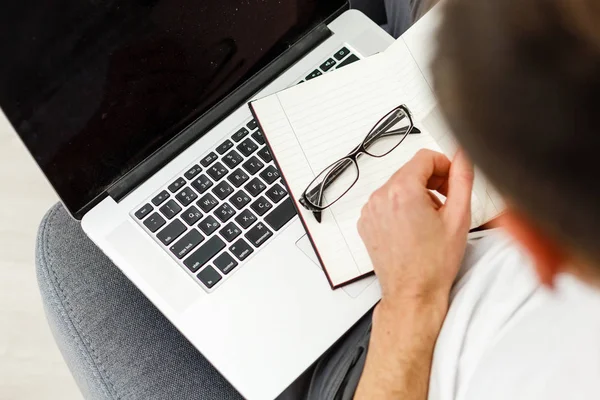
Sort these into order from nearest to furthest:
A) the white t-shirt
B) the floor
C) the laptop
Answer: the white t-shirt → the laptop → the floor

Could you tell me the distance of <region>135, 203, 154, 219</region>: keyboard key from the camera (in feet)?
1.96

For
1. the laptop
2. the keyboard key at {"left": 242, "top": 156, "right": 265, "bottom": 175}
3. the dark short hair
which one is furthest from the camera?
the keyboard key at {"left": 242, "top": 156, "right": 265, "bottom": 175}

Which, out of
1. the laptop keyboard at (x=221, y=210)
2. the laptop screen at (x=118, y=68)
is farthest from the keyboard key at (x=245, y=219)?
the laptop screen at (x=118, y=68)

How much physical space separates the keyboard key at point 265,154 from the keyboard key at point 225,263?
11cm

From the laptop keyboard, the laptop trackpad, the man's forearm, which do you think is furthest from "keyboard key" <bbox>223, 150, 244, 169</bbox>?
the man's forearm

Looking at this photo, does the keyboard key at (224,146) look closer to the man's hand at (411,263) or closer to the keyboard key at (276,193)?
the keyboard key at (276,193)

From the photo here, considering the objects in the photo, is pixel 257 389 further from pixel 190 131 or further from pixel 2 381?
pixel 2 381

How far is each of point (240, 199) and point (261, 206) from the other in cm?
2

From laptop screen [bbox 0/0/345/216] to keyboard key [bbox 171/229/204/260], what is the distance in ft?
0.30

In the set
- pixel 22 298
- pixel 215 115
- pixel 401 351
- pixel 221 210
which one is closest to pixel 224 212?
pixel 221 210

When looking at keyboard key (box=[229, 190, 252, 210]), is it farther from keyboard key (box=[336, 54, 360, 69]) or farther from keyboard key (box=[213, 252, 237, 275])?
keyboard key (box=[336, 54, 360, 69])

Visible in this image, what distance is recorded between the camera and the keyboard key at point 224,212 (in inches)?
23.6

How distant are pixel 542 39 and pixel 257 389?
15.8 inches

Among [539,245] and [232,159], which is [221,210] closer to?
[232,159]
